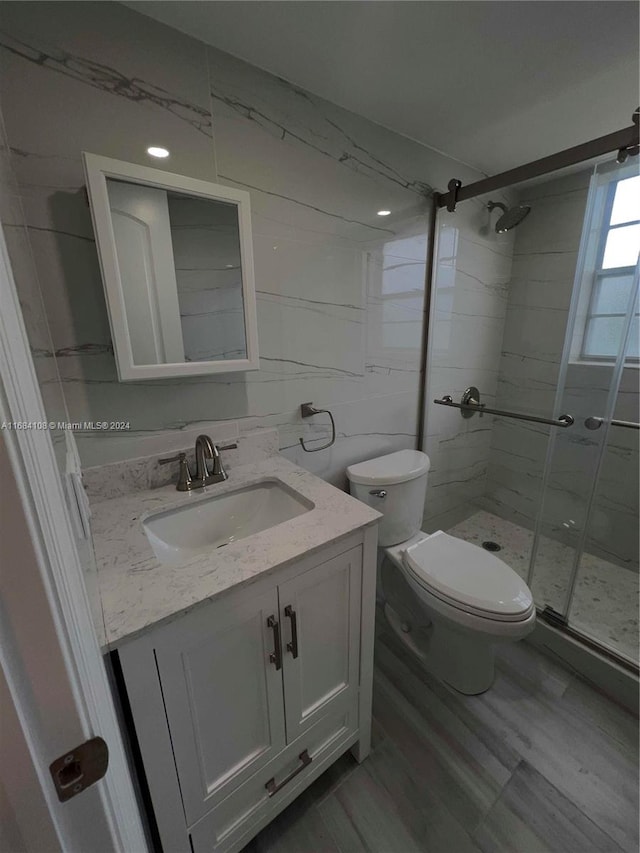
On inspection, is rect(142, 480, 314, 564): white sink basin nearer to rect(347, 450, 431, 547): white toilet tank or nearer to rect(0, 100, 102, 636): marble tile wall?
rect(0, 100, 102, 636): marble tile wall

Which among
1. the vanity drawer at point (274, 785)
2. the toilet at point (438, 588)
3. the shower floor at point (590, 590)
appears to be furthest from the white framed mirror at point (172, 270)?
the shower floor at point (590, 590)

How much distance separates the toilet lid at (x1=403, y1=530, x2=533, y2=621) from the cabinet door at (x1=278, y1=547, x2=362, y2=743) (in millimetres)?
414

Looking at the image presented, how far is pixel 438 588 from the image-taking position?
1241 millimetres

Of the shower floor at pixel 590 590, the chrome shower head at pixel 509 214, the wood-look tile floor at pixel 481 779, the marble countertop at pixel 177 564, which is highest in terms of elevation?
the chrome shower head at pixel 509 214

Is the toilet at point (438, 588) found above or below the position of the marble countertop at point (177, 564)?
below

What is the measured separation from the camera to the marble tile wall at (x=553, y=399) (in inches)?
63.2

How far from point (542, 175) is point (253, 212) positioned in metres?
1.19

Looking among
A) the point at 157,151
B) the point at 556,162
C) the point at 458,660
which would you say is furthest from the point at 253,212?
the point at 458,660

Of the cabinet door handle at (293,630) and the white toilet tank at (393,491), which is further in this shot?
the white toilet tank at (393,491)

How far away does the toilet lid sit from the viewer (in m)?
1.16

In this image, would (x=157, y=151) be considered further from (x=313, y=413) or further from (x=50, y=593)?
(x=50, y=593)

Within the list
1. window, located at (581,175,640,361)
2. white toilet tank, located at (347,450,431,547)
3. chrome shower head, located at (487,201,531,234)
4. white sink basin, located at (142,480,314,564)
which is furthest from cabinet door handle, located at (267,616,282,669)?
chrome shower head, located at (487,201,531,234)

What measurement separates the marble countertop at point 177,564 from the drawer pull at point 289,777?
677 mm

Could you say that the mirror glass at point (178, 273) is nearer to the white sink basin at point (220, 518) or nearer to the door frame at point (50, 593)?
the white sink basin at point (220, 518)
